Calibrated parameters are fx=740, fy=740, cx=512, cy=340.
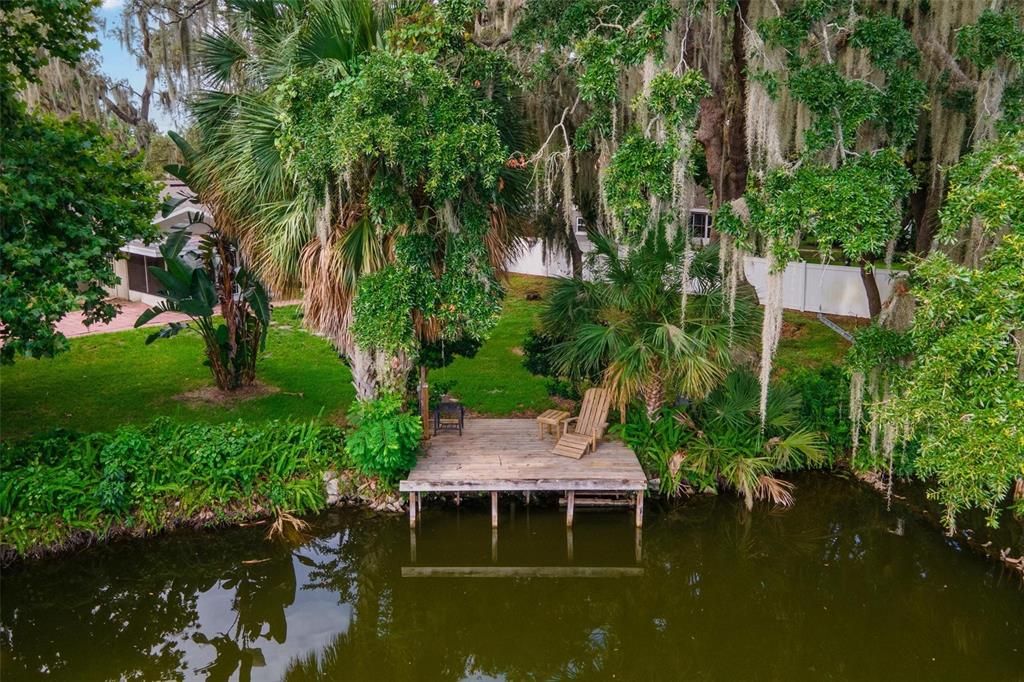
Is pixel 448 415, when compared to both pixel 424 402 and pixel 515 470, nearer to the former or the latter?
pixel 424 402

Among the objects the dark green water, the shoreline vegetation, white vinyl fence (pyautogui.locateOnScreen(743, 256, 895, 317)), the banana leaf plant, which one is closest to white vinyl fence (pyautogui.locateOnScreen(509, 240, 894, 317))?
white vinyl fence (pyautogui.locateOnScreen(743, 256, 895, 317))

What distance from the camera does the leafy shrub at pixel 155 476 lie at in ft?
27.8

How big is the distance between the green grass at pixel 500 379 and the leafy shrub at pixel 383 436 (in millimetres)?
2900

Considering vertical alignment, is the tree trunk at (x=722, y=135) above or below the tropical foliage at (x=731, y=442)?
above

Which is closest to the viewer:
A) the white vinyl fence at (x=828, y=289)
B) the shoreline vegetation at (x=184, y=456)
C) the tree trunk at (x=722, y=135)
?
the shoreline vegetation at (x=184, y=456)

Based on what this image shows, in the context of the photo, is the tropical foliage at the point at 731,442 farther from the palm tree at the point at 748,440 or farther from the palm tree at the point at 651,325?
the palm tree at the point at 651,325

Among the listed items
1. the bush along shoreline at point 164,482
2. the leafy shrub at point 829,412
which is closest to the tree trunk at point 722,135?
the leafy shrub at point 829,412

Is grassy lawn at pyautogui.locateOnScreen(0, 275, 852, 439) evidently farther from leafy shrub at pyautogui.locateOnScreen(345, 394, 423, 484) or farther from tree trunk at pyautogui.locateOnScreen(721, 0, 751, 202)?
tree trunk at pyautogui.locateOnScreen(721, 0, 751, 202)

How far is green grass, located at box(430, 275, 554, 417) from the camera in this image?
12.3 metres

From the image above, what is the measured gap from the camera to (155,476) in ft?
29.5

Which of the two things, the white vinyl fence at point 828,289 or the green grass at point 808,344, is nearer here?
the green grass at point 808,344

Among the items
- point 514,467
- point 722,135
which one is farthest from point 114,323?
point 722,135

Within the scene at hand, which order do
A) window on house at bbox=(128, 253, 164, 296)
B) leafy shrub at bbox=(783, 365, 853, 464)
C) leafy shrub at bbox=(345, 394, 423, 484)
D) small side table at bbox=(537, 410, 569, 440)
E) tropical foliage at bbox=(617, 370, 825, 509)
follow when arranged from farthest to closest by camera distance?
window on house at bbox=(128, 253, 164, 296), leafy shrub at bbox=(783, 365, 853, 464), small side table at bbox=(537, 410, 569, 440), tropical foliage at bbox=(617, 370, 825, 509), leafy shrub at bbox=(345, 394, 423, 484)

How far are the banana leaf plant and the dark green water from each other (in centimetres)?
378
